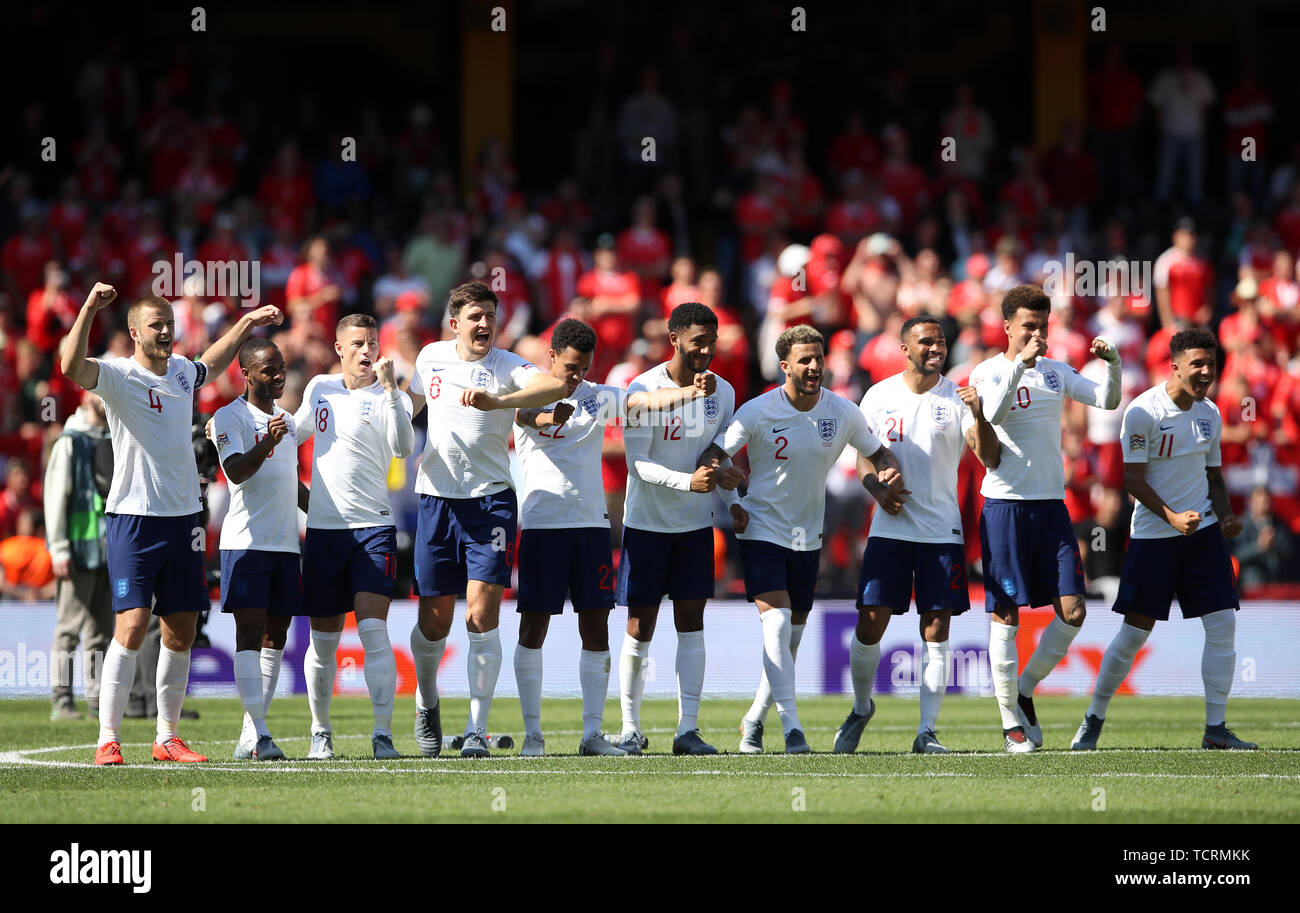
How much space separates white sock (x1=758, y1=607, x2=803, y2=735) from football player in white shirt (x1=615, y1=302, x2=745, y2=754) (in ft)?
1.31

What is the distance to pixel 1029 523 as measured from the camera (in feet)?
35.1

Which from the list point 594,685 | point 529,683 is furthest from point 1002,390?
point 529,683

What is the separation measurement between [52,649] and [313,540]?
518cm

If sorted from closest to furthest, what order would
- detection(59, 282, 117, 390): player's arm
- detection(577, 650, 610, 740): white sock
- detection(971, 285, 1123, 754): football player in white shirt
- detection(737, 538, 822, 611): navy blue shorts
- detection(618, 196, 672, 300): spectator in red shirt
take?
detection(59, 282, 117, 390): player's arm
detection(577, 650, 610, 740): white sock
detection(737, 538, 822, 611): navy blue shorts
detection(971, 285, 1123, 754): football player in white shirt
detection(618, 196, 672, 300): spectator in red shirt

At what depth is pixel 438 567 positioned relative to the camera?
1012 centimetres

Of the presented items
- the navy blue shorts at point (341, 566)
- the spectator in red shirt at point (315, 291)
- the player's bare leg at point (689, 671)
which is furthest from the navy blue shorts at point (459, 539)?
the spectator in red shirt at point (315, 291)

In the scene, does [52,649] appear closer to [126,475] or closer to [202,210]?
[126,475]

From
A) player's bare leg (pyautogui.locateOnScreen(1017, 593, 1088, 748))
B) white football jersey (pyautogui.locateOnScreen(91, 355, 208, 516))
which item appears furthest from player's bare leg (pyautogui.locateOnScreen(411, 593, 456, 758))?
player's bare leg (pyautogui.locateOnScreen(1017, 593, 1088, 748))

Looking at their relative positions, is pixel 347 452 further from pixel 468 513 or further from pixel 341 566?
pixel 468 513

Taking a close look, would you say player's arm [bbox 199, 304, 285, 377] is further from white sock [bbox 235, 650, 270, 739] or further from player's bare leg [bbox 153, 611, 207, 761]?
white sock [bbox 235, 650, 270, 739]

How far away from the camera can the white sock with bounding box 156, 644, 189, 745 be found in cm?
974

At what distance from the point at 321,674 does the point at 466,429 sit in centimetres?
164

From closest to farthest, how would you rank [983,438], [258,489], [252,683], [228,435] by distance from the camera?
[252,683]
[228,435]
[258,489]
[983,438]
